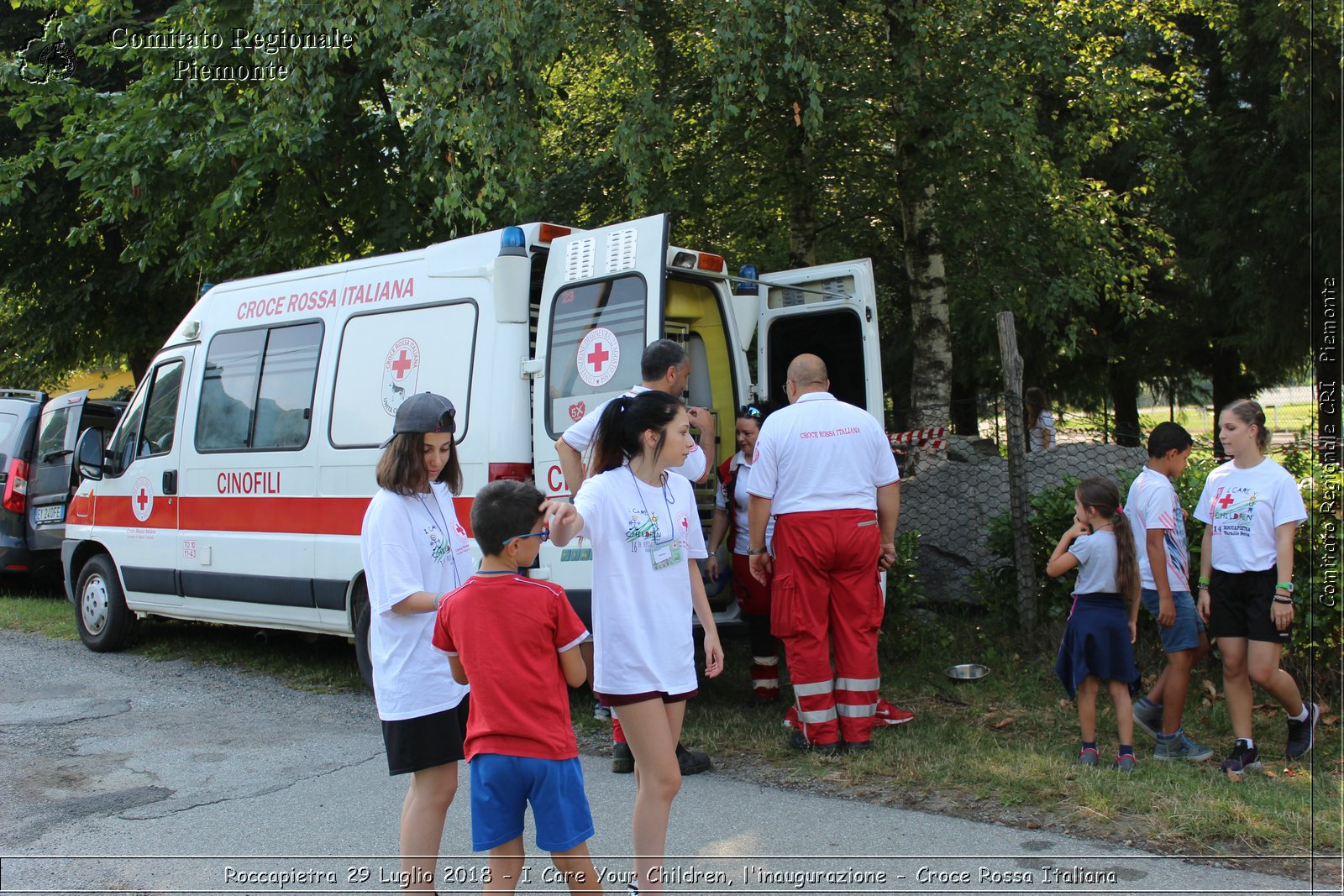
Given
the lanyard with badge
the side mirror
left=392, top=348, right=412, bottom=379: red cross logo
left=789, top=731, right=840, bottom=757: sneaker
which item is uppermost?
left=392, top=348, right=412, bottom=379: red cross logo

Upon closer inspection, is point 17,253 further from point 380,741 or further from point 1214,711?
point 1214,711

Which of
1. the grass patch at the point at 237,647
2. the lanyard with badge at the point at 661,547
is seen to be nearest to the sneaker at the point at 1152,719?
the lanyard with badge at the point at 661,547

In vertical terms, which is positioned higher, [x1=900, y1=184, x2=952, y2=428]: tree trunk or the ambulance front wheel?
[x1=900, y1=184, x2=952, y2=428]: tree trunk

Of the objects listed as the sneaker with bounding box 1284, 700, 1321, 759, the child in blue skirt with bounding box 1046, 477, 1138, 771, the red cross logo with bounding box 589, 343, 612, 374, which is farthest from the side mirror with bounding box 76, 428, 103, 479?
the sneaker with bounding box 1284, 700, 1321, 759

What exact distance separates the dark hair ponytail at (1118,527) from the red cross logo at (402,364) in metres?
3.77

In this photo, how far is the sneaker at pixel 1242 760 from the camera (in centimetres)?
500

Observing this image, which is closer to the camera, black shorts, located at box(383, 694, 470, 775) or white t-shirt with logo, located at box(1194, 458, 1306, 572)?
black shorts, located at box(383, 694, 470, 775)

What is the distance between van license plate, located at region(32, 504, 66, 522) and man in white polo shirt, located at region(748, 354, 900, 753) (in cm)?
848

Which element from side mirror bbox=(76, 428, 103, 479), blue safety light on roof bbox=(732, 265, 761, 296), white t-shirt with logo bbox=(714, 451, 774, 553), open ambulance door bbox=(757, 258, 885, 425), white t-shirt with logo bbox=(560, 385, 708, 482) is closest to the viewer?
white t-shirt with logo bbox=(560, 385, 708, 482)

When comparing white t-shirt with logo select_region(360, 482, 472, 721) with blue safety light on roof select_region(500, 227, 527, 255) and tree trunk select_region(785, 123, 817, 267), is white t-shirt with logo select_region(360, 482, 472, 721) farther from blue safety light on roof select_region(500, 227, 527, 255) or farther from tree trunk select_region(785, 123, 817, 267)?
tree trunk select_region(785, 123, 817, 267)

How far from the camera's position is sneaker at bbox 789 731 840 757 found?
556cm

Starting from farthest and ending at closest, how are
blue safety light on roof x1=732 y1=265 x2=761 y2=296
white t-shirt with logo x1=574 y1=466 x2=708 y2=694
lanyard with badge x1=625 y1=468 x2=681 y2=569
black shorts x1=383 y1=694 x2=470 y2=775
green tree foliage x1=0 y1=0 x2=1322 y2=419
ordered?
green tree foliage x1=0 y1=0 x2=1322 y2=419
blue safety light on roof x1=732 y1=265 x2=761 y2=296
lanyard with badge x1=625 y1=468 x2=681 y2=569
white t-shirt with logo x1=574 y1=466 x2=708 y2=694
black shorts x1=383 y1=694 x2=470 y2=775

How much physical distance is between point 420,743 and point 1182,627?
12.1 ft

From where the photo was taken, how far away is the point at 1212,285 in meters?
17.5
